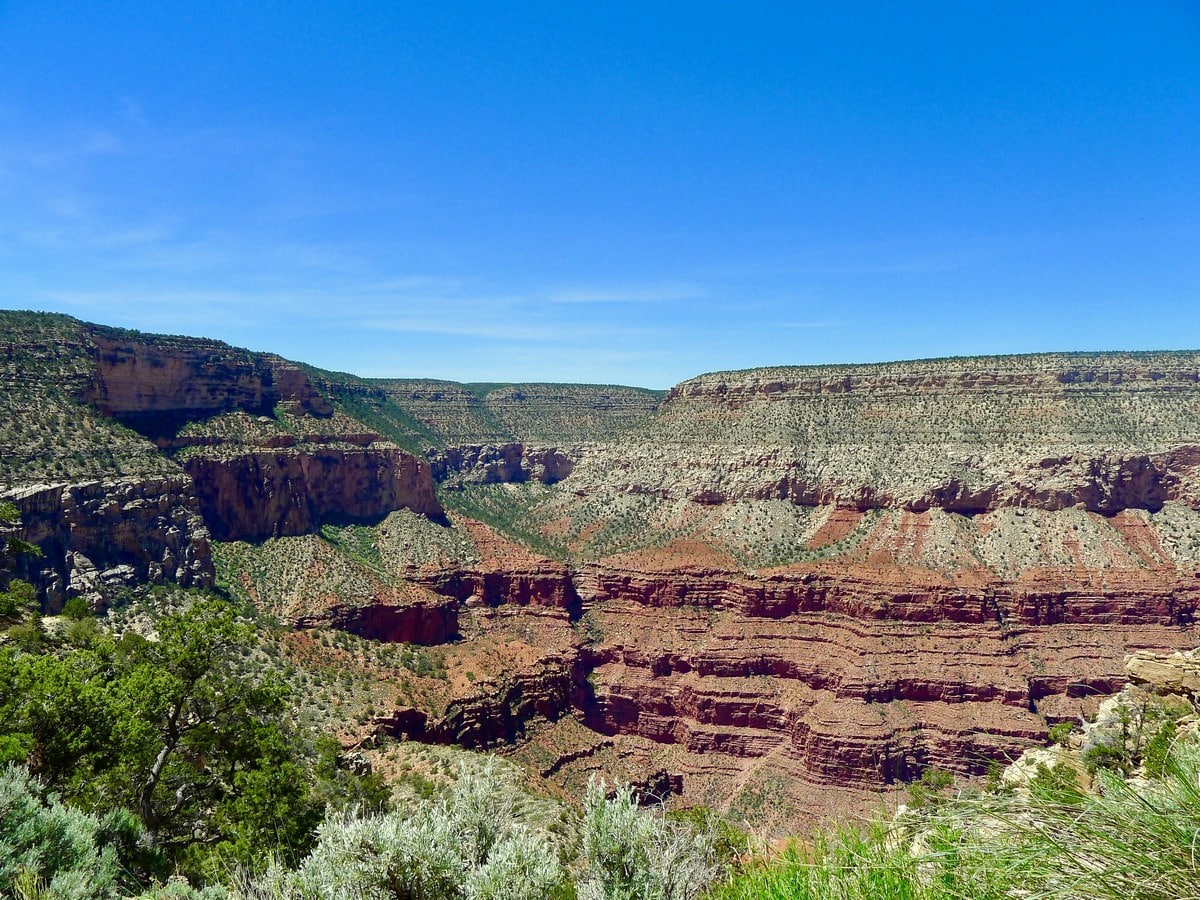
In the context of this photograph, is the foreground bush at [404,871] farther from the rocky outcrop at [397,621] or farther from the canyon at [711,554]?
the rocky outcrop at [397,621]

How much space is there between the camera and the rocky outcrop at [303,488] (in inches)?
2495

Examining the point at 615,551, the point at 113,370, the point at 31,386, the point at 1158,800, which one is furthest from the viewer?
the point at 615,551

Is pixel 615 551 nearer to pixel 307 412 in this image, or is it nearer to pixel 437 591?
pixel 437 591

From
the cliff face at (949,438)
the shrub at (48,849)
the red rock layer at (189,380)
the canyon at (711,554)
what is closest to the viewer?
the shrub at (48,849)

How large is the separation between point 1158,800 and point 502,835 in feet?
37.6

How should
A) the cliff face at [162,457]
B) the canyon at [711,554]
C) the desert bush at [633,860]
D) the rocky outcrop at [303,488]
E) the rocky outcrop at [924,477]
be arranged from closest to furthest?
the desert bush at [633,860], the cliff face at [162,457], the canyon at [711,554], the rocky outcrop at [303,488], the rocky outcrop at [924,477]

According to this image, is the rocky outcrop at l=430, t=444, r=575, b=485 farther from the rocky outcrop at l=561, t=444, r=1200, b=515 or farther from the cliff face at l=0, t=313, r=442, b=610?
the cliff face at l=0, t=313, r=442, b=610

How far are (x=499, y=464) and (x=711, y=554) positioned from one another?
4892 centimetres

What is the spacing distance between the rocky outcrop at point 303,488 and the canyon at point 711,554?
28cm

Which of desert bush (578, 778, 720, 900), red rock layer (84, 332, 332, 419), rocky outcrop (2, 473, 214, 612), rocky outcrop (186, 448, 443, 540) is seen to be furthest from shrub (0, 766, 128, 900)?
rocky outcrop (186, 448, 443, 540)

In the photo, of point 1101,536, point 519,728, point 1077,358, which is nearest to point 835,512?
point 1101,536

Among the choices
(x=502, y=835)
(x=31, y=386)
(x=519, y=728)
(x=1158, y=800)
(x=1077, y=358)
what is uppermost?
(x=1077, y=358)

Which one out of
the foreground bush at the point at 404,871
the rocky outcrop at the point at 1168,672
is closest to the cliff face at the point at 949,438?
the rocky outcrop at the point at 1168,672

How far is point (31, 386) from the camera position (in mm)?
50438
